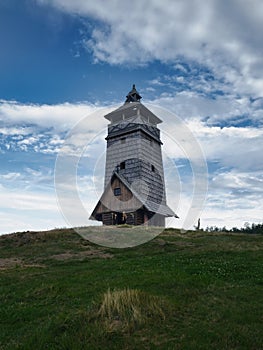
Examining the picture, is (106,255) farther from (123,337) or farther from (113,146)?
(113,146)

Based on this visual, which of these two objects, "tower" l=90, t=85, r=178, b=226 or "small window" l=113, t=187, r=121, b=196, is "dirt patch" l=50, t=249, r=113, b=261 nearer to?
"tower" l=90, t=85, r=178, b=226

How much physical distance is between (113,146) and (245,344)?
43.0 m

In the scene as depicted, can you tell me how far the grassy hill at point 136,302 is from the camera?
9.08 meters

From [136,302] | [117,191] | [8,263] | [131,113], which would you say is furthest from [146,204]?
[136,302]

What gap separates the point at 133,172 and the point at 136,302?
35.0 m

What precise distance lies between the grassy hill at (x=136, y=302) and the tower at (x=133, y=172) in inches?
794

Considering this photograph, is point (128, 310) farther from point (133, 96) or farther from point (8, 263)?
point (133, 96)

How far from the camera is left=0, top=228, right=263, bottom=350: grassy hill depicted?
9.08 metres

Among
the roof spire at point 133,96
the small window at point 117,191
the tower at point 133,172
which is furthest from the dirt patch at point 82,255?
the roof spire at point 133,96

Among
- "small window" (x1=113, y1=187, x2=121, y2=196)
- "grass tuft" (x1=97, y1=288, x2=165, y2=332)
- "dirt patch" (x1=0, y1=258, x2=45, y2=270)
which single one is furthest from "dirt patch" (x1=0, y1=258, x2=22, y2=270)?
"small window" (x1=113, y1=187, x2=121, y2=196)

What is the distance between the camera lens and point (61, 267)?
22.0 m

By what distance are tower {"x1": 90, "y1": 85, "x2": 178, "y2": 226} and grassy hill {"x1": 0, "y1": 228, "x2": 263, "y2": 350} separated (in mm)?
20173

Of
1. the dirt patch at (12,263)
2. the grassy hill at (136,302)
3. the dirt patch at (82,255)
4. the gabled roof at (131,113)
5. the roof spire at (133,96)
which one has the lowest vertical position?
the grassy hill at (136,302)

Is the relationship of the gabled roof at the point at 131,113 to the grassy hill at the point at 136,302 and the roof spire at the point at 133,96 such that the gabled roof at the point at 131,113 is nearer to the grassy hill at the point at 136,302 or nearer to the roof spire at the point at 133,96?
the roof spire at the point at 133,96
